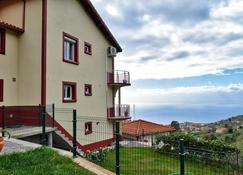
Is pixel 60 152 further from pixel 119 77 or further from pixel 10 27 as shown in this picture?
pixel 119 77

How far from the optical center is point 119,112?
25.5m

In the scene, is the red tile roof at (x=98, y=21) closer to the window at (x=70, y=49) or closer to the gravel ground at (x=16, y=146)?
the window at (x=70, y=49)

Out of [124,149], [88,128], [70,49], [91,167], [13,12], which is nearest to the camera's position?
[91,167]

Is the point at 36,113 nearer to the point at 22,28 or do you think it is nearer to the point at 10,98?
the point at 10,98

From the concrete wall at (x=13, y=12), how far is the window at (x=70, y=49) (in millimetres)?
2669

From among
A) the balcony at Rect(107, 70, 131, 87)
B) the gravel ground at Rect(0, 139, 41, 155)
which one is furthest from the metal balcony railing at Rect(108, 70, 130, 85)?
the gravel ground at Rect(0, 139, 41, 155)

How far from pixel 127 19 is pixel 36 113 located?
8.20 m

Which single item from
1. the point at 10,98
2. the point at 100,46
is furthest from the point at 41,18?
the point at 100,46

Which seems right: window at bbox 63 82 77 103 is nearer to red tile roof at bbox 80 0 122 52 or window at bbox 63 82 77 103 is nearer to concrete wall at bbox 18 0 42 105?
concrete wall at bbox 18 0 42 105

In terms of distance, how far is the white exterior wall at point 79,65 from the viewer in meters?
17.5

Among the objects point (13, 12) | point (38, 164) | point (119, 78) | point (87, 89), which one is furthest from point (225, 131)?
point (38, 164)

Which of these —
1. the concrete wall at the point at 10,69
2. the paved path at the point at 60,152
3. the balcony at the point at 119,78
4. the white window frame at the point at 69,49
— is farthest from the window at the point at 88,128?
the paved path at the point at 60,152

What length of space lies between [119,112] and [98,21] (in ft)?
24.4

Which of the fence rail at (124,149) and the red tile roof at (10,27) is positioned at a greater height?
the red tile roof at (10,27)
